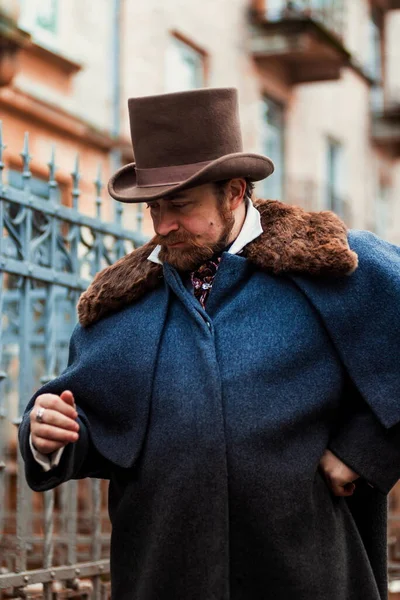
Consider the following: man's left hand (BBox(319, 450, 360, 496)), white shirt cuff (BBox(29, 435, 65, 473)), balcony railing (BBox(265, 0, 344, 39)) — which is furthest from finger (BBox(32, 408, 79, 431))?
balcony railing (BBox(265, 0, 344, 39))

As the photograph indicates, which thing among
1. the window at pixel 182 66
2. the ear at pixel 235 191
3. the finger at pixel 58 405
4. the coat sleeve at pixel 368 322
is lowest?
the finger at pixel 58 405

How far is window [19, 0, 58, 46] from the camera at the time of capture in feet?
37.4

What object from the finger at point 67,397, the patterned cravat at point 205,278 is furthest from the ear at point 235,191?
the finger at point 67,397

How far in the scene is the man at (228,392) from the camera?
9.45 feet

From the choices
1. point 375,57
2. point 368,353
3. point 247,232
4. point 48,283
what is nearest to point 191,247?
point 247,232

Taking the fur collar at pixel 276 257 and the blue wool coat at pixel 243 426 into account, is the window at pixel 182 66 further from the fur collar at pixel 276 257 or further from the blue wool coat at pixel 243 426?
the blue wool coat at pixel 243 426

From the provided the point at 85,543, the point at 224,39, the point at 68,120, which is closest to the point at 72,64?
the point at 68,120

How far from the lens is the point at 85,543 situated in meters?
6.89

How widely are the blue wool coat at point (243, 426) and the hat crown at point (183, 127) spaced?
0.92 feet

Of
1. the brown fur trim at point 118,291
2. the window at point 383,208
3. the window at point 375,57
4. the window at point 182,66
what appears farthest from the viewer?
the window at point 383,208

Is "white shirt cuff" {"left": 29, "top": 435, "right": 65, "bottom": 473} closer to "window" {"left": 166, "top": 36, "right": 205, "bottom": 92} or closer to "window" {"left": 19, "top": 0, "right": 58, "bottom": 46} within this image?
"window" {"left": 19, "top": 0, "right": 58, "bottom": 46}

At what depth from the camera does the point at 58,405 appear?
2.84 m

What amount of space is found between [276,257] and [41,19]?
9099 mm

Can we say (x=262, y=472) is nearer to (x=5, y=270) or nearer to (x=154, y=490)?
(x=154, y=490)
